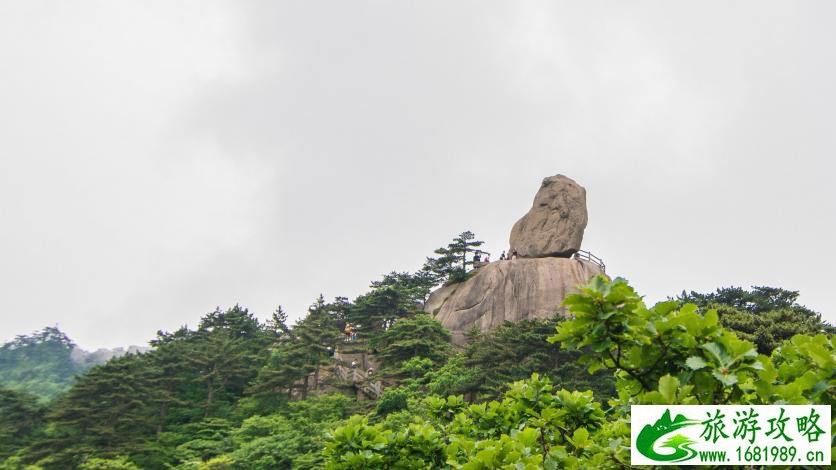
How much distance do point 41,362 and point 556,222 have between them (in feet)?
250

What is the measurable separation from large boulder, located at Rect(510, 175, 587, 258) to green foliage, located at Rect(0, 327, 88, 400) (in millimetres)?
55101

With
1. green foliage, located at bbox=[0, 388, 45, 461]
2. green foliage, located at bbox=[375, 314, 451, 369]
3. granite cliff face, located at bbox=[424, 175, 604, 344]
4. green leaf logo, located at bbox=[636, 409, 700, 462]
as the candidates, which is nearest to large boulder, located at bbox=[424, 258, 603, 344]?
granite cliff face, located at bbox=[424, 175, 604, 344]

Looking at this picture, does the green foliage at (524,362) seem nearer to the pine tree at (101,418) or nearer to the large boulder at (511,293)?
the large boulder at (511,293)

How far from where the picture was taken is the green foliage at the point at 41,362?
186 ft

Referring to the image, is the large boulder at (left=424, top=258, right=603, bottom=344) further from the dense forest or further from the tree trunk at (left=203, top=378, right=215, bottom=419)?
the tree trunk at (left=203, top=378, right=215, bottom=419)

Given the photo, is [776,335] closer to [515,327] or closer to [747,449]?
[515,327]

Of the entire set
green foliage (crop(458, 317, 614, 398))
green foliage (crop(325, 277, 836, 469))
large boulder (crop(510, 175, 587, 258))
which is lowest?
green foliage (crop(325, 277, 836, 469))

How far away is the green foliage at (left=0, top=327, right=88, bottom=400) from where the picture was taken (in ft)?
186

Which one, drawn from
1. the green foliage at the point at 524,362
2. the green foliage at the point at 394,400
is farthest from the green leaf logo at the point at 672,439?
the green foliage at the point at 394,400

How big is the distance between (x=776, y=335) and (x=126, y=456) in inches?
971

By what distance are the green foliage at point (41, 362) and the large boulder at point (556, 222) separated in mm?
55101

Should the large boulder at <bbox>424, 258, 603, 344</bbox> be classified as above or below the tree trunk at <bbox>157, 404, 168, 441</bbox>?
above

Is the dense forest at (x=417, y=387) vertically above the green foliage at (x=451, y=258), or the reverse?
the green foliage at (x=451, y=258)

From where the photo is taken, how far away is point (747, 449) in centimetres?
240
